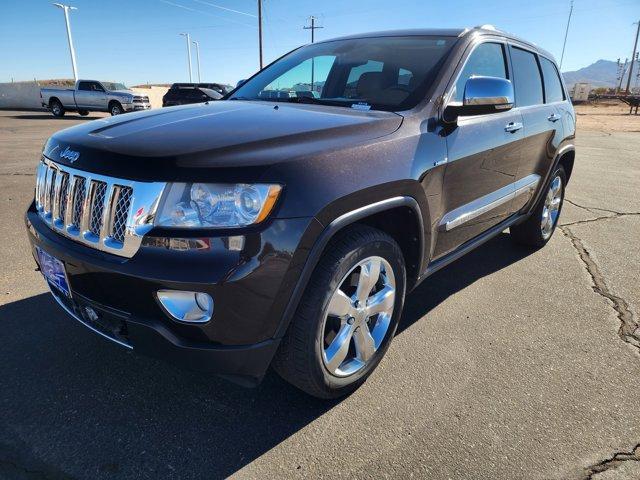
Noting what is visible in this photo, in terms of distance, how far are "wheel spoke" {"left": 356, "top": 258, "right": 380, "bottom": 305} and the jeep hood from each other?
584 mm

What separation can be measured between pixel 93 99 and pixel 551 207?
23117mm

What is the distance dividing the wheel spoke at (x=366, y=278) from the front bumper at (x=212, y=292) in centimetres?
50

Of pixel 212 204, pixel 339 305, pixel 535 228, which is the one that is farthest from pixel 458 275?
pixel 212 204

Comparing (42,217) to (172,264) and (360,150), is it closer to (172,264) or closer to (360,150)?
(172,264)

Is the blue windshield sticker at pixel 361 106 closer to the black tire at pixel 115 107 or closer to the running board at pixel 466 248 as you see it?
the running board at pixel 466 248

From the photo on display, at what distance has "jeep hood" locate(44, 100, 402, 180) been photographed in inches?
69.3

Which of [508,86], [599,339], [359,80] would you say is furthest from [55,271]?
[599,339]

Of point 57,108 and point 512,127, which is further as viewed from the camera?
point 57,108

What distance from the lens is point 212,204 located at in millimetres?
1729

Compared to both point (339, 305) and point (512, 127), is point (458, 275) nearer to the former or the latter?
point (512, 127)

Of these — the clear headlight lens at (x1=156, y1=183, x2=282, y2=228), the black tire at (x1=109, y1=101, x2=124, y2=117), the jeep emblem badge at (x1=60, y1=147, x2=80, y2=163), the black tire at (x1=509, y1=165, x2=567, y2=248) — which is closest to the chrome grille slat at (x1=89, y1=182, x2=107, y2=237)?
the jeep emblem badge at (x1=60, y1=147, x2=80, y2=163)

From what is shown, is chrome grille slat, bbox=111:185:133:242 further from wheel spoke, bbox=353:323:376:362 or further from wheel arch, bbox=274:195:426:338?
wheel spoke, bbox=353:323:376:362

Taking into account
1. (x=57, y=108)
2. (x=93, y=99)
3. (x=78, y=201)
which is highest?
(x=78, y=201)

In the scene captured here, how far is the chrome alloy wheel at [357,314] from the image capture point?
7.18ft
